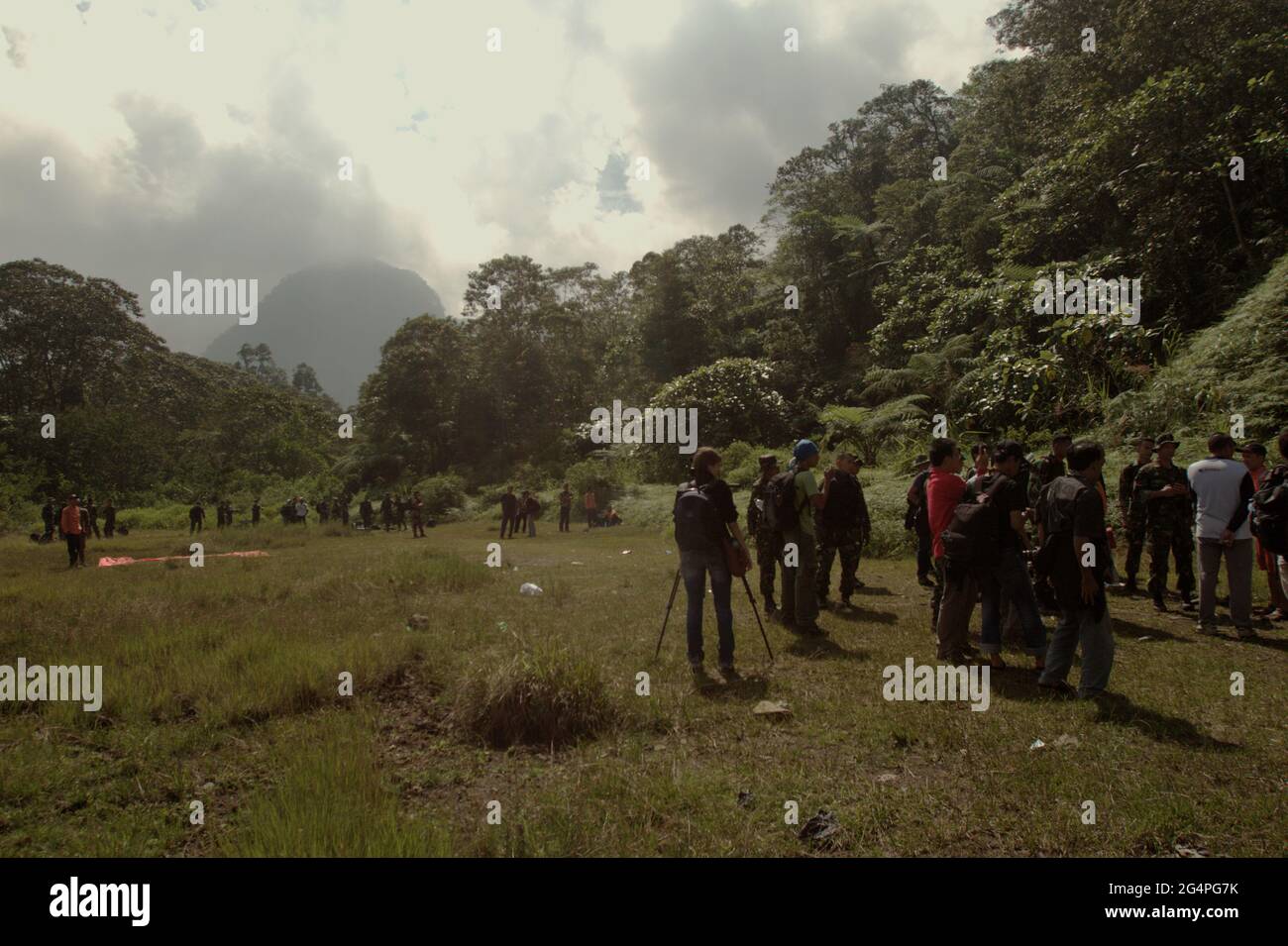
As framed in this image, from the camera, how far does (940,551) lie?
642 centimetres

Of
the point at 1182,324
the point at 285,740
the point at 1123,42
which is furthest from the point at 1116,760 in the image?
the point at 1123,42

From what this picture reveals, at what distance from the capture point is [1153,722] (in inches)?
178

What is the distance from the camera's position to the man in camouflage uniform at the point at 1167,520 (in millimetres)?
7551

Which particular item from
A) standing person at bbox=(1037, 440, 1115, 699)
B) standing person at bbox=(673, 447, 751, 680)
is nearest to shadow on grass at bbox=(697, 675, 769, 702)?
standing person at bbox=(673, 447, 751, 680)

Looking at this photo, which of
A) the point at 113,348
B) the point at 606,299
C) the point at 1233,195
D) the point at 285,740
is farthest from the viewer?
the point at 606,299

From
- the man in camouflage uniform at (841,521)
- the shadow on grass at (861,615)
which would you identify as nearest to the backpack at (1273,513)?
the shadow on grass at (861,615)

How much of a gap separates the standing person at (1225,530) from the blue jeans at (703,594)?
485 centimetres

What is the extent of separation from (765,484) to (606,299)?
45869 millimetres

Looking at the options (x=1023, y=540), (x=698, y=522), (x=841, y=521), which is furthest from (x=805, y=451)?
(x=1023, y=540)

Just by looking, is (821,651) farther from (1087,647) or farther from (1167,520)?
(1167,520)

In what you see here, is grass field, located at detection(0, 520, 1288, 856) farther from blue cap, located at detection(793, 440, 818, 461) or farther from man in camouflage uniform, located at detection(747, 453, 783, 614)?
blue cap, located at detection(793, 440, 818, 461)

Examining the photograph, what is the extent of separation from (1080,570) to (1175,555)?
13.7 feet
